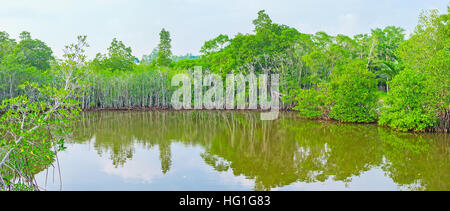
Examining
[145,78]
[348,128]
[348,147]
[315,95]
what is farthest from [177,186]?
[145,78]

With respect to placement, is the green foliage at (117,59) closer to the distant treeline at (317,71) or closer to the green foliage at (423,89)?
the distant treeline at (317,71)

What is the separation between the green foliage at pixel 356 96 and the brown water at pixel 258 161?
9.92 ft

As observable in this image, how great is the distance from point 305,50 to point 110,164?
952 inches

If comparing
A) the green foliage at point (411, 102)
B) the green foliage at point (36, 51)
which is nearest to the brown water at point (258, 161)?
the green foliage at point (411, 102)

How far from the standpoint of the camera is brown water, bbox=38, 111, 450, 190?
720 centimetres

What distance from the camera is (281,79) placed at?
91.4ft

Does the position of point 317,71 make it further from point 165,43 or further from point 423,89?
point 165,43

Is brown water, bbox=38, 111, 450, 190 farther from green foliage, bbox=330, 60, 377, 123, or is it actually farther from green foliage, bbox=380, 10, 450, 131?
green foliage, bbox=330, 60, 377, 123

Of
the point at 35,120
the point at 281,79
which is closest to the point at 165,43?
the point at 281,79

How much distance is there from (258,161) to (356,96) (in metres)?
11.1

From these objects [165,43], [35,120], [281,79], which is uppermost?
[165,43]

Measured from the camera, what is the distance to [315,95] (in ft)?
66.2
